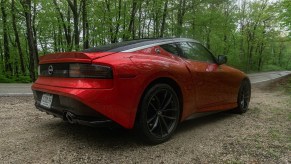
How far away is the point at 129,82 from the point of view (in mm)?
2818

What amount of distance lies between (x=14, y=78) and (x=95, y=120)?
41.9ft

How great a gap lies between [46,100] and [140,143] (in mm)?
1336

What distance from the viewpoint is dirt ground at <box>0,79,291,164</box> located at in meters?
2.74

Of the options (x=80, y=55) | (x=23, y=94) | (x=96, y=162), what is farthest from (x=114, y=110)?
(x=23, y=94)

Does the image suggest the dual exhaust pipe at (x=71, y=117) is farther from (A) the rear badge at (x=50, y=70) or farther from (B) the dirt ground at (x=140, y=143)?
(A) the rear badge at (x=50, y=70)

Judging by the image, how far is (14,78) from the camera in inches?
536

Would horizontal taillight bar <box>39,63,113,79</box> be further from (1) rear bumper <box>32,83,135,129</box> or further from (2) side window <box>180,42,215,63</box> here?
(2) side window <box>180,42,215,63</box>

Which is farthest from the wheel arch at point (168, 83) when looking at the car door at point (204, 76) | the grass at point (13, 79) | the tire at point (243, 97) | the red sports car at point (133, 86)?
A: the grass at point (13, 79)

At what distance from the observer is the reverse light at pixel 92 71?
8.95 feet

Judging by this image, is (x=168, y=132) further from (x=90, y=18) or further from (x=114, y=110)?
(x=90, y=18)

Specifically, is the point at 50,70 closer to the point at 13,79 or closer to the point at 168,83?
the point at 168,83

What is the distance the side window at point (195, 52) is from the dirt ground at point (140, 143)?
1115mm

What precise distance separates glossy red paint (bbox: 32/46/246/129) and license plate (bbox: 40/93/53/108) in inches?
3.1

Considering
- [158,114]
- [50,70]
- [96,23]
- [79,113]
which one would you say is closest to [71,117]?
[79,113]
